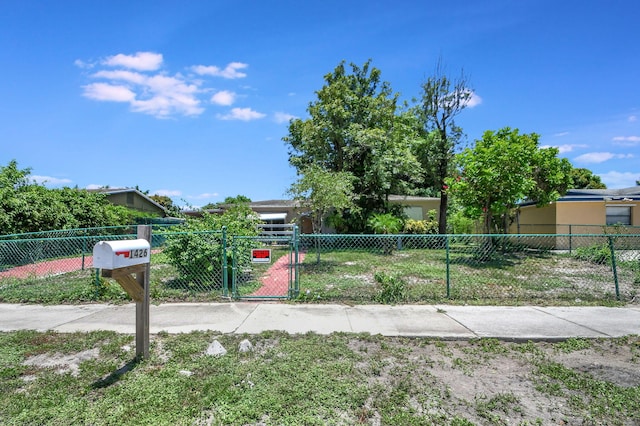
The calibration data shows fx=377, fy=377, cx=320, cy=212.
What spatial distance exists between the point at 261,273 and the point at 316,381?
752cm

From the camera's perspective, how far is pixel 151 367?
4.25 m

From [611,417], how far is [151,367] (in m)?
4.52

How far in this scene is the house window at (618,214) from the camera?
61.7 feet

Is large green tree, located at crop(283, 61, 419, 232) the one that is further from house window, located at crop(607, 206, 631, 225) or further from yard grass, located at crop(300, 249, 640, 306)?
house window, located at crop(607, 206, 631, 225)

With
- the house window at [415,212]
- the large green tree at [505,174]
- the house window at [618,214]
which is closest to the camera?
the large green tree at [505,174]

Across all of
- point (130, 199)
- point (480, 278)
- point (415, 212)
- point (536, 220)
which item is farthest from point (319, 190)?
point (130, 199)

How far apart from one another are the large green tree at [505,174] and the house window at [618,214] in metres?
4.20

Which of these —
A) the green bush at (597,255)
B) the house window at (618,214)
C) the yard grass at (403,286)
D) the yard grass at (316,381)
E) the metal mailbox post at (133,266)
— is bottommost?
the yard grass at (316,381)

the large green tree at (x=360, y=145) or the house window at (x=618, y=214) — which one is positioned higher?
the large green tree at (x=360, y=145)

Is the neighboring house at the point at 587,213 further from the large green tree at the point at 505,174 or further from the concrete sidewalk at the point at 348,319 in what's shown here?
the concrete sidewalk at the point at 348,319

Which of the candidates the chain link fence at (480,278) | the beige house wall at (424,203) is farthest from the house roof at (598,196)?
the beige house wall at (424,203)

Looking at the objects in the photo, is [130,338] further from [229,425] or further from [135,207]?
[135,207]

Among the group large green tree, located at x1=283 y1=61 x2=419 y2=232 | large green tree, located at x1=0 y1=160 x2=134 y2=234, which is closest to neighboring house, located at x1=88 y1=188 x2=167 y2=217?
large green tree, located at x1=0 y1=160 x2=134 y2=234

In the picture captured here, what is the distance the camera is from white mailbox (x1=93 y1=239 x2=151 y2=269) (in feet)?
12.1
